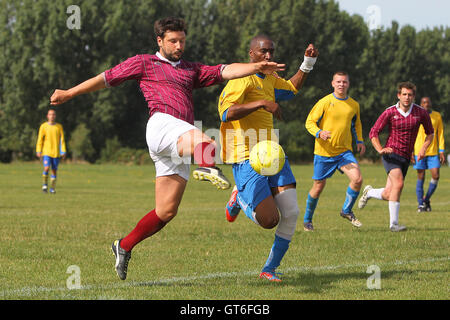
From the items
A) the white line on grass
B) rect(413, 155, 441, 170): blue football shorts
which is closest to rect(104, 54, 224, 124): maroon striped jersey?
the white line on grass

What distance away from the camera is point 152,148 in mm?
5996

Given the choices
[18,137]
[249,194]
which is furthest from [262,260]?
[18,137]

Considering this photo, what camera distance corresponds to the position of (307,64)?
7172mm

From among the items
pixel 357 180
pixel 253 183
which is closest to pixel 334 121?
pixel 357 180

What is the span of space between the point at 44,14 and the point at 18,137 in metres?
9.46

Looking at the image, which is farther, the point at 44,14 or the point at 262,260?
the point at 44,14

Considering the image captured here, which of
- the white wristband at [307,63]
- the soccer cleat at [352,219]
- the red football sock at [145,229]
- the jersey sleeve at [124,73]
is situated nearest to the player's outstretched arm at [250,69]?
the jersey sleeve at [124,73]

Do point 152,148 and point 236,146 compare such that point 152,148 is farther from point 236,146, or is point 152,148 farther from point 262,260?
point 262,260

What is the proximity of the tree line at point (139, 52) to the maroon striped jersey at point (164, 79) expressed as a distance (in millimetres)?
42748

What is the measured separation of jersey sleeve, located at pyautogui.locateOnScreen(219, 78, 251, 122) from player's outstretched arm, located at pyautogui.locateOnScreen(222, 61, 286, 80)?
478 millimetres

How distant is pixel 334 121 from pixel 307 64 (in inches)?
155

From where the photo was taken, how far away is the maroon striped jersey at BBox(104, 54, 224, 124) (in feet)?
20.1

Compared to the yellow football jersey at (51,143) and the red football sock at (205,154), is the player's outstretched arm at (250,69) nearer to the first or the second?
the red football sock at (205,154)

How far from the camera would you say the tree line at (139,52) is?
5191cm
